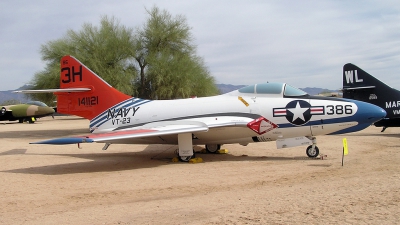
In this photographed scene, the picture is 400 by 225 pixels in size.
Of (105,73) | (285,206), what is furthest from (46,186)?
(105,73)

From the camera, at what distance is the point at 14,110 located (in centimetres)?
3447

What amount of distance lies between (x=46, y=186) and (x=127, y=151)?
626cm

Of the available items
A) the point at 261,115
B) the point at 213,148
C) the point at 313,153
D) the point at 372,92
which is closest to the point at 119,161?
the point at 213,148

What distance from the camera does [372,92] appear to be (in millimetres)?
17875

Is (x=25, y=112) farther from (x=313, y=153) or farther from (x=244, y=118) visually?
(x=313, y=153)

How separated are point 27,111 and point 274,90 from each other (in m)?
28.3

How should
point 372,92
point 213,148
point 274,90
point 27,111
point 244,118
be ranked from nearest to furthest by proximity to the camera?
1. point 244,118
2. point 274,90
3. point 213,148
4. point 372,92
5. point 27,111

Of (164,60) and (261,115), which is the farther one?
(164,60)

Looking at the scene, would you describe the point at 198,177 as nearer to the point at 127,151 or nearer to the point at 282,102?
the point at 282,102

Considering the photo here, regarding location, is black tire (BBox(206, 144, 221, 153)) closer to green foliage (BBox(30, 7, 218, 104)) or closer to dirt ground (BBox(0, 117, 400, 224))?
dirt ground (BBox(0, 117, 400, 224))

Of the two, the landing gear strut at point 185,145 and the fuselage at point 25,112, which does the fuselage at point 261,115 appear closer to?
the landing gear strut at point 185,145

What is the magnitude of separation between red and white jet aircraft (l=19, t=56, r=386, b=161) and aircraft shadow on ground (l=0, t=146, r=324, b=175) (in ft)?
2.00

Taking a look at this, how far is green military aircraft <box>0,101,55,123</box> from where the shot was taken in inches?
1335

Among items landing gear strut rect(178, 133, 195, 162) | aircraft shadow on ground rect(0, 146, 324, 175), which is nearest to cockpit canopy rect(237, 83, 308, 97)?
aircraft shadow on ground rect(0, 146, 324, 175)
